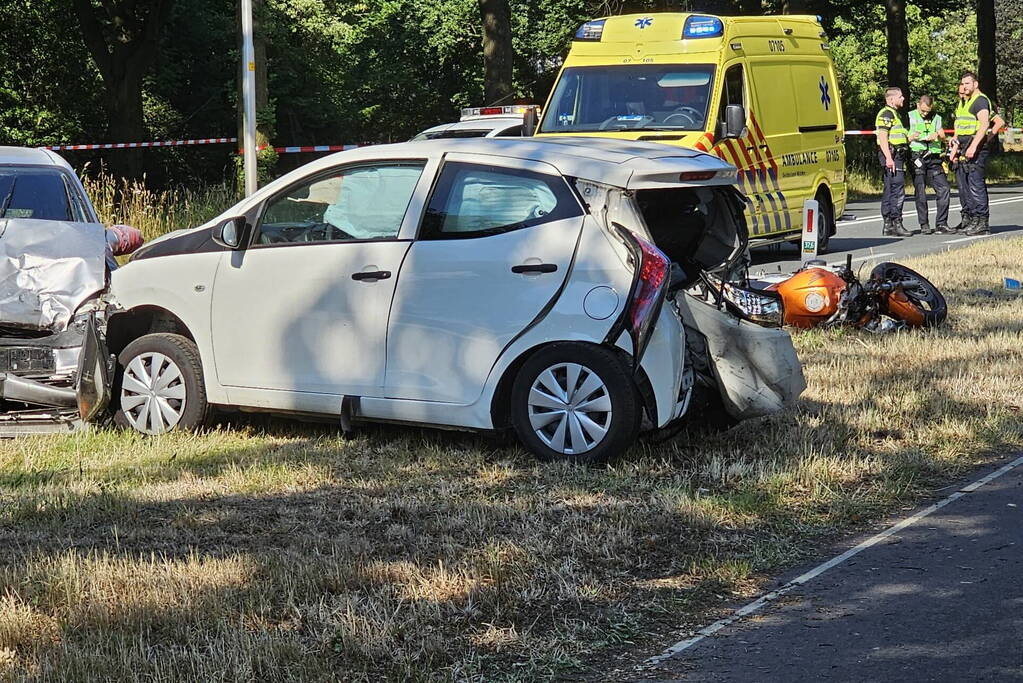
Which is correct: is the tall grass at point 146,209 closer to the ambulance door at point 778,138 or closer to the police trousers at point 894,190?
the ambulance door at point 778,138

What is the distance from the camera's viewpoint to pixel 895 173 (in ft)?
62.4

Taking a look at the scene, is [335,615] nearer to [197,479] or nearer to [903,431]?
[197,479]

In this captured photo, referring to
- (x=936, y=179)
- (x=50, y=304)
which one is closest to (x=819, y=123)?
(x=936, y=179)

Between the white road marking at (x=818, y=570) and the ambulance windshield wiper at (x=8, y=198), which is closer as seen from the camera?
the white road marking at (x=818, y=570)

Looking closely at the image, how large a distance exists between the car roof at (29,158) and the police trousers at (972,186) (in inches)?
505

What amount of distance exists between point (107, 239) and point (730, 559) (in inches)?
222

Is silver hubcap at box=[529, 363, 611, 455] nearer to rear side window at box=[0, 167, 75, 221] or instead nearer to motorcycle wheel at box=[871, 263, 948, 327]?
rear side window at box=[0, 167, 75, 221]

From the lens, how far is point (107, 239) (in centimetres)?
945

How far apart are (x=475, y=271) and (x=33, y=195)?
4.39 meters

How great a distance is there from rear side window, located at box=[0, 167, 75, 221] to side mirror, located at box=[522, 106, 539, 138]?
8287mm

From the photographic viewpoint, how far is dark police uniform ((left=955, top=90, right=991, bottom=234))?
18.6m

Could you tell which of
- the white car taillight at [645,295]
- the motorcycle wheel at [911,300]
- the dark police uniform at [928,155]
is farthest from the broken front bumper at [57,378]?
the dark police uniform at [928,155]

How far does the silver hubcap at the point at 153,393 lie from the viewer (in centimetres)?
748

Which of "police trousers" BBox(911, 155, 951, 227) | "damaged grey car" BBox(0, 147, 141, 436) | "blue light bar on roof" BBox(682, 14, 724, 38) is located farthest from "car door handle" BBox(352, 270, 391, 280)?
"police trousers" BBox(911, 155, 951, 227)
